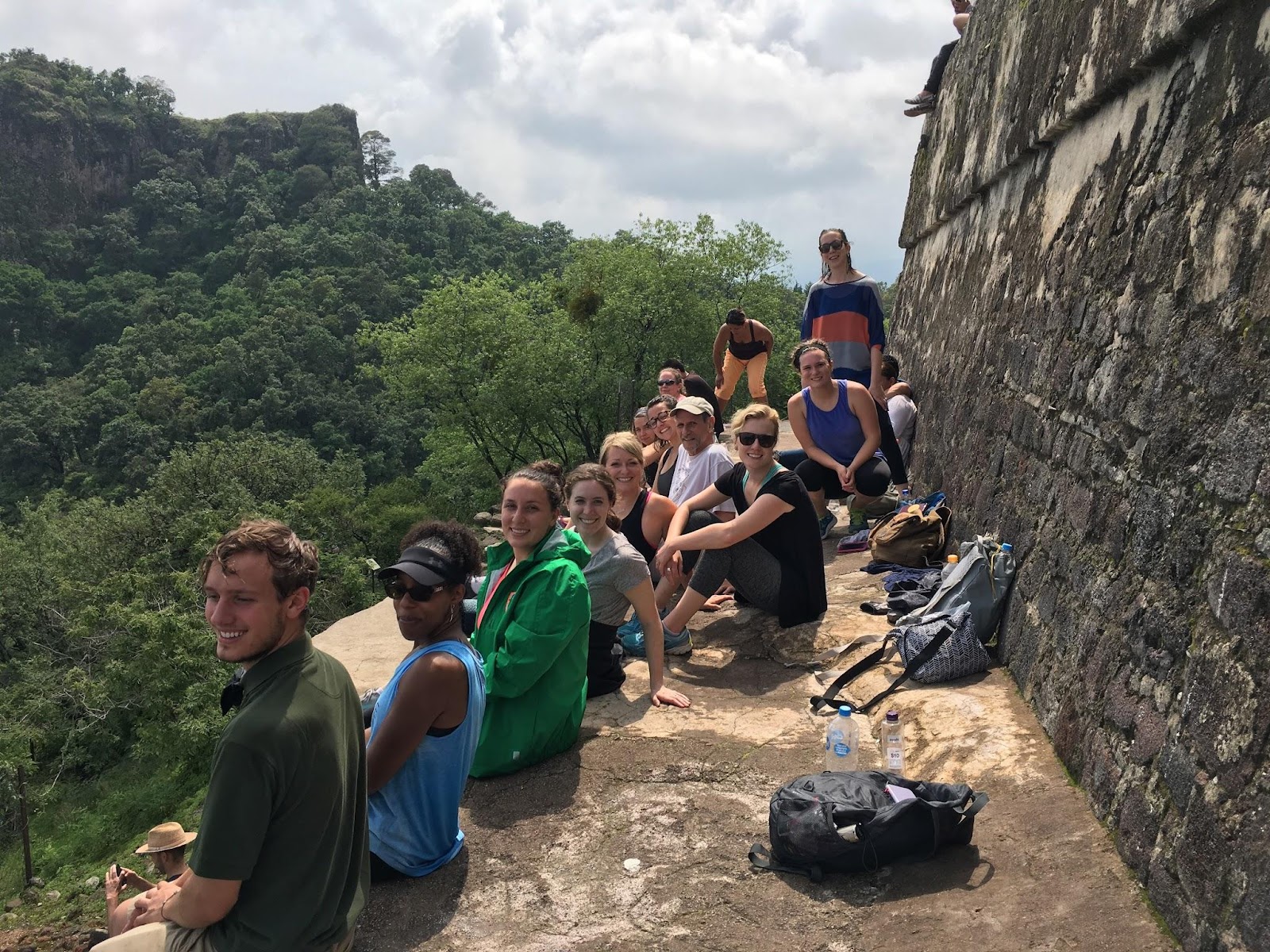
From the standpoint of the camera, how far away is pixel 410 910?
2721 mm

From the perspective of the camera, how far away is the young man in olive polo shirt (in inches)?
72.1

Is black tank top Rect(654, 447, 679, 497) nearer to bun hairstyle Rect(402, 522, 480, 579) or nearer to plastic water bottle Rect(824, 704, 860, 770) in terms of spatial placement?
plastic water bottle Rect(824, 704, 860, 770)

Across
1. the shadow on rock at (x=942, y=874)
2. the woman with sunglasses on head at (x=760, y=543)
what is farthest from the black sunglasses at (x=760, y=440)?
the shadow on rock at (x=942, y=874)

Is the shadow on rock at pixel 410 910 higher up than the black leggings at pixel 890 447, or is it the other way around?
the black leggings at pixel 890 447

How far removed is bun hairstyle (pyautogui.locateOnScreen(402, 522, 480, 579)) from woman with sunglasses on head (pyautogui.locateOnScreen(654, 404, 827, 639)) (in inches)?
77.8

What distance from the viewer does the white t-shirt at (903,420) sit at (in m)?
7.40

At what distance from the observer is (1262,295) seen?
Result: 2.24 meters

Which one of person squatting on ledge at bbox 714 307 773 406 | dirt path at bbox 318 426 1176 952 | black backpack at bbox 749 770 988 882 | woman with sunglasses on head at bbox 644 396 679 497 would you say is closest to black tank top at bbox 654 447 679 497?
woman with sunglasses on head at bbox 644 396 679 497

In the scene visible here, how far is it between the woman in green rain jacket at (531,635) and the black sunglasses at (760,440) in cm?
128

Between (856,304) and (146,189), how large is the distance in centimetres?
8678

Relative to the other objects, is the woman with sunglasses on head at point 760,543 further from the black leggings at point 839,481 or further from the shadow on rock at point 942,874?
the shadow on rock at point 942,874

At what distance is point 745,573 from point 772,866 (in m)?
2.16

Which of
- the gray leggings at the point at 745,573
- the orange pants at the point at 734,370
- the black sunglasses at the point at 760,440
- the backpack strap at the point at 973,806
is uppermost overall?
the orange pants at the point at 734,370

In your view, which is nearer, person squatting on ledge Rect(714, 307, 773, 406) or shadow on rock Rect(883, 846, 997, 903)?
shadow on rock Rect(883, 846, 997, 903)
